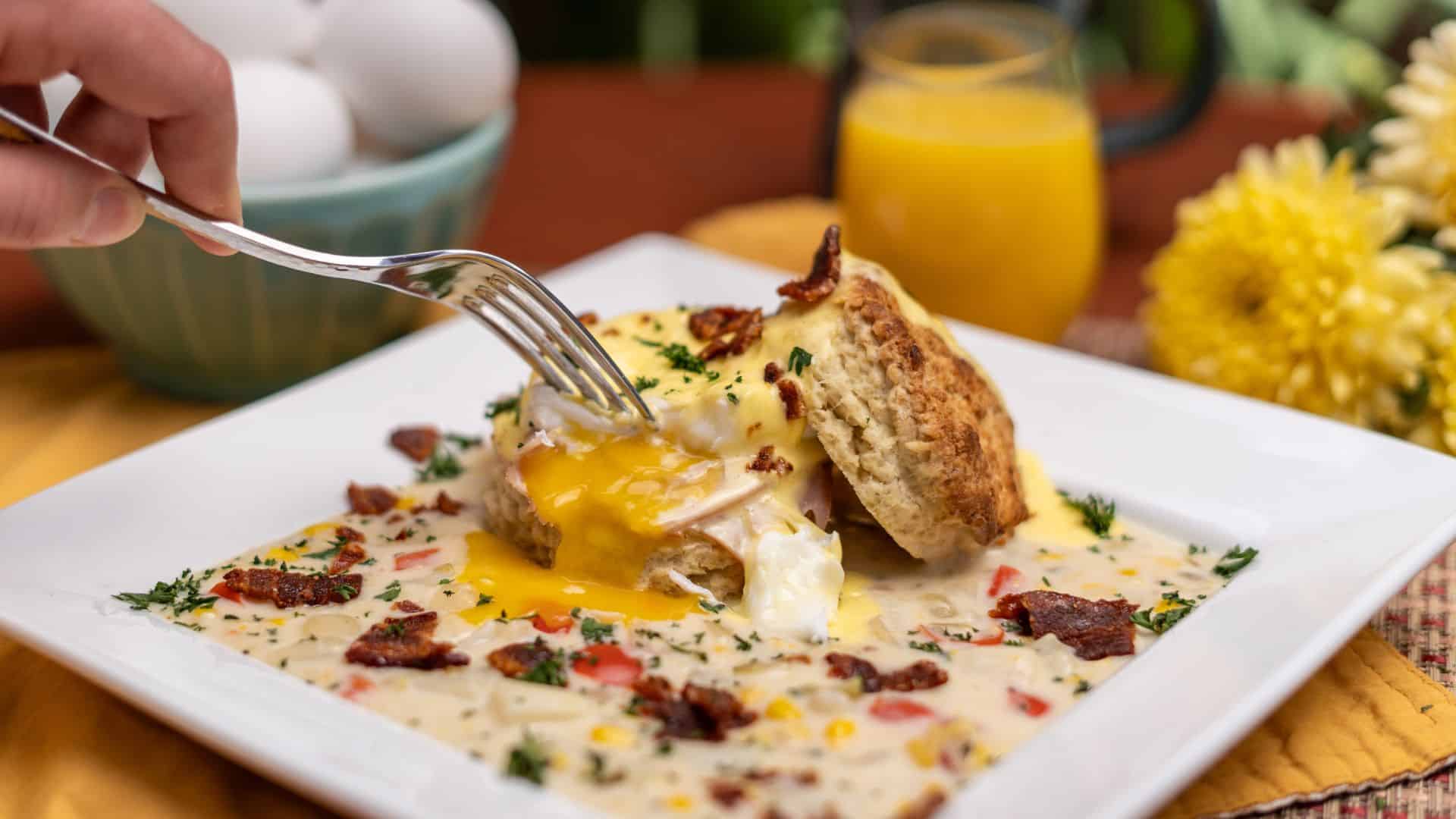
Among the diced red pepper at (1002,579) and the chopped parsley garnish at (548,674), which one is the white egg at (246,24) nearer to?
the chopped parsley garnish at (548,674)

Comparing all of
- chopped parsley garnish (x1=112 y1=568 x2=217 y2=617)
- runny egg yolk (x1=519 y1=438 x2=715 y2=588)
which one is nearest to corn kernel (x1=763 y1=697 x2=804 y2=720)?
runny egg yolk (x1=519 y1=438 x2=715 y2=588)

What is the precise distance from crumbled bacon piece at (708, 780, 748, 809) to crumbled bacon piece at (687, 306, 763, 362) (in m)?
1.25

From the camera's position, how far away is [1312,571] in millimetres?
3219

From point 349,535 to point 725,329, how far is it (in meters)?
1.07

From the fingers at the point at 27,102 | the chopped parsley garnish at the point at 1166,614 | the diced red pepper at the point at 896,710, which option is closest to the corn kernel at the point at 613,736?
the diced red pepper at the point at 896,710

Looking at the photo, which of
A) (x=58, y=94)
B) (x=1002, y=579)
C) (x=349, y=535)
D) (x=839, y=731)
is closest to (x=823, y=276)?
(x=1002, y=579)

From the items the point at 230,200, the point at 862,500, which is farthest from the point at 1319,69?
the point at 230,200

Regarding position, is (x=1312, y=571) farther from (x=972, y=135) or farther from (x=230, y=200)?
(x=230, y=200)

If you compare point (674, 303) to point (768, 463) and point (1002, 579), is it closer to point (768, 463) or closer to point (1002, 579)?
point (768, 463)

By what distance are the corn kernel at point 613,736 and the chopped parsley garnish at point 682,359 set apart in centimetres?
107

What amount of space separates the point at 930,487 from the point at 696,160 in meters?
3.91

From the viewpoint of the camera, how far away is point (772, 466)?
3238mm

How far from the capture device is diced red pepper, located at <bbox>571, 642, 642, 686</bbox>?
9.37 feet

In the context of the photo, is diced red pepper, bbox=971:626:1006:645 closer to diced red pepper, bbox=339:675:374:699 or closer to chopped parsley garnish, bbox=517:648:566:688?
chopped parsley garnish, bbox=517:648:566:688
